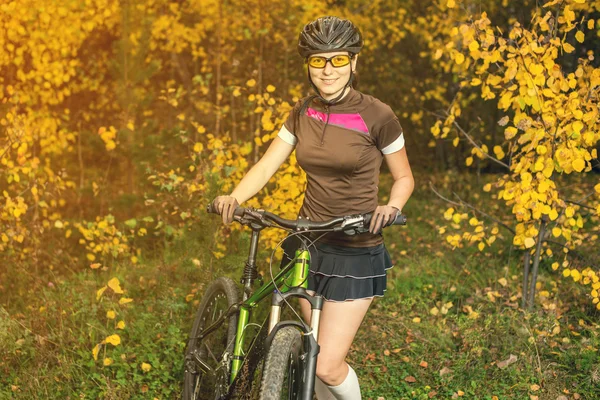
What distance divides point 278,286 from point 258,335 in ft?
0.87

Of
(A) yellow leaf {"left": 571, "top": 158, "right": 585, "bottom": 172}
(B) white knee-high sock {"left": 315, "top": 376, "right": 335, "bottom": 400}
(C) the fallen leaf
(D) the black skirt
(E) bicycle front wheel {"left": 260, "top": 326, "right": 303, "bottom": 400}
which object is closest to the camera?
(E) bicycle front wheel {"left": 260, "top": 326, "right": 303, "bottom": 400}

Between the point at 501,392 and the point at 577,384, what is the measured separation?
0.47 m

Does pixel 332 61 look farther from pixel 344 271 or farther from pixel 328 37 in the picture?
pixel 344 271

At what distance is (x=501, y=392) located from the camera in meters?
4.66

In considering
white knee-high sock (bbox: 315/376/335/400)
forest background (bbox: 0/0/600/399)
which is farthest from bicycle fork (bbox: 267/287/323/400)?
forest background (bbox: 0/0/600/399)

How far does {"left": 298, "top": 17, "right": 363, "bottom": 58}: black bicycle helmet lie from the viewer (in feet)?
10.9

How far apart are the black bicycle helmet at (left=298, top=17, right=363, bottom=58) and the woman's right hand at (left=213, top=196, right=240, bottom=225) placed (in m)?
0.74

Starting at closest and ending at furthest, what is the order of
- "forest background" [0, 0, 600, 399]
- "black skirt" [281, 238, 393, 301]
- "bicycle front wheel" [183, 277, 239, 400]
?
1. "black skirt" [281, 238, 393, 301]
2. "bicycle front wheel" [183, 277, 239, 400]
3. "forest background" [0, 0, 600, 399]

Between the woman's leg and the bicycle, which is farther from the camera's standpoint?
the woman's leg

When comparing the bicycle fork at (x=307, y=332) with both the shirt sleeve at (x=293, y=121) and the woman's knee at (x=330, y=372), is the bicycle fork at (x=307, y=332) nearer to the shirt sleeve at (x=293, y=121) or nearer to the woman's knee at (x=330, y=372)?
the woman's knee at (x=330, y=372)

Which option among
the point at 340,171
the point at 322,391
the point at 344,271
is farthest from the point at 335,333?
the point at 340,171

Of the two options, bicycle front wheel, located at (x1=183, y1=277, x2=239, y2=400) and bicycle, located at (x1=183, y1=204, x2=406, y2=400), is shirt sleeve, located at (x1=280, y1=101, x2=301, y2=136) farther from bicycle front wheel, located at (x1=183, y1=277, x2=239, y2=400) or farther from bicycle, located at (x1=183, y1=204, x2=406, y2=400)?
bicycle front wheel, located at (x1=183, y1=277, x2=239, y2=400)

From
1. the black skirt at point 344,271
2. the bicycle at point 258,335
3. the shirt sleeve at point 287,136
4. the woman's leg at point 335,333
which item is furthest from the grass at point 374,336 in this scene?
the shirt sleeve at point 287,136

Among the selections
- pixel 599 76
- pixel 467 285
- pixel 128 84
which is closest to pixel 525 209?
pixel 599 76
